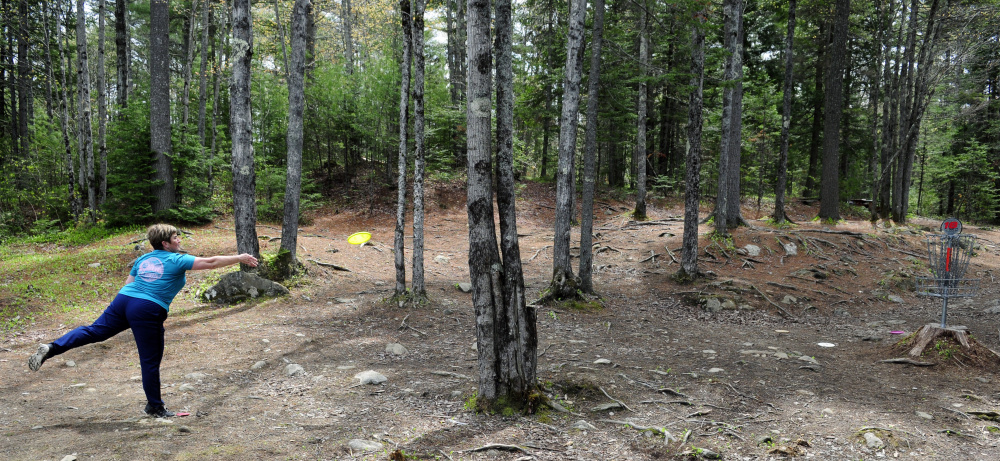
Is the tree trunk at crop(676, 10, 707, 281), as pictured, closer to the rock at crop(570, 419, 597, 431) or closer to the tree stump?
the tree stump

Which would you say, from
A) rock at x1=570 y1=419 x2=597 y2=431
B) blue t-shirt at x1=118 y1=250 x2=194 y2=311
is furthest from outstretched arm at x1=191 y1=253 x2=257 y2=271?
rock at x1=570 y1=419 x2=597 y2=431

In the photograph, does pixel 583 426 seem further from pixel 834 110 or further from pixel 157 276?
pixel 834 110

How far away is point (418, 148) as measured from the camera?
8578mm

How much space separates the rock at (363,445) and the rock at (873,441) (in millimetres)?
3850

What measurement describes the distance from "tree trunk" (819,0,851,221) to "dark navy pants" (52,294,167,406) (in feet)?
54.3

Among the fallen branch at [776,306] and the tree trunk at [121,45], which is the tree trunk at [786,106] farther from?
the tree trunk at [121,45]

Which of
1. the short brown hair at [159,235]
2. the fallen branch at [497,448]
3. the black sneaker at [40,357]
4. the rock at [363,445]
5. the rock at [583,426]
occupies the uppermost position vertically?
the short brown hair at [159,235]

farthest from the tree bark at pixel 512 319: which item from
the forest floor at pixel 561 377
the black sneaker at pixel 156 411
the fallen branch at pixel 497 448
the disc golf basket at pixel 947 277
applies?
the disc golf basket at pixel 947 277

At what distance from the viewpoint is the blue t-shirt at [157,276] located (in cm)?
405

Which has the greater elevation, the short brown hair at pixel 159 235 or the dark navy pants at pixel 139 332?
the short brown hair at pixel 159 235

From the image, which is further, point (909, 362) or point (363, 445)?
point (909, 362)

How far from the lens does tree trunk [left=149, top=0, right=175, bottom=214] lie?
1336 cm

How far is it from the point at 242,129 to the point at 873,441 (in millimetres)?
9907

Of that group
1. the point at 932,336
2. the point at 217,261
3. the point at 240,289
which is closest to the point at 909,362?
the point at 932,336
